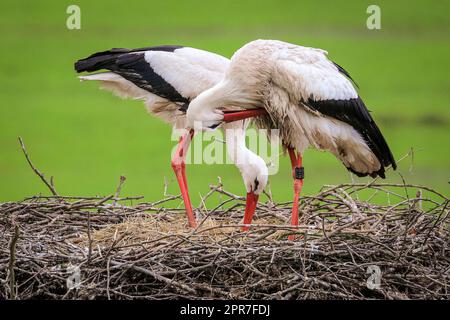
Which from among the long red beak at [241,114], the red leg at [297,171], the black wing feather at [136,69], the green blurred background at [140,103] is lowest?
the green blurred background at [140,103]

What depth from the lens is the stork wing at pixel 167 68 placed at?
22.7ft

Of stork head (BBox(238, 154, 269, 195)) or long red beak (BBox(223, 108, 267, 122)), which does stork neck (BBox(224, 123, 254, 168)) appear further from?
long red beak (BBox(223, 108, 267, 122))

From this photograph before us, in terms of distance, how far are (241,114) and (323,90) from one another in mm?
545

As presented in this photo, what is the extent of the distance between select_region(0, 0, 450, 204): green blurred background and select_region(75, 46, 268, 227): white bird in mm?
3939

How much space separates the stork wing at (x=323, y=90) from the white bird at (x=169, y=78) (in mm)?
657

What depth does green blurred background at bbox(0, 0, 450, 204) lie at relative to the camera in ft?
42.9

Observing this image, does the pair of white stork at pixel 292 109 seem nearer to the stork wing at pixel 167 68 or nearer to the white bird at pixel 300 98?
the white bird at pixel 300 98

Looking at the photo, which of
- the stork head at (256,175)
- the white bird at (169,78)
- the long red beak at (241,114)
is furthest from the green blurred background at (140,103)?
the stork head at (256,175)

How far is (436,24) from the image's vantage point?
1794 cm

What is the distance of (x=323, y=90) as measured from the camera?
613cm

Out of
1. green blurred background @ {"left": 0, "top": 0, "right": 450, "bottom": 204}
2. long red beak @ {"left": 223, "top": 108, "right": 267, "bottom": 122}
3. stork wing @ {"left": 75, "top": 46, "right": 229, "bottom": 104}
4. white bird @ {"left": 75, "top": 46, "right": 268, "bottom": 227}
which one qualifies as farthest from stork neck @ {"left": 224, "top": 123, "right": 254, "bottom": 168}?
green blurred background @ {"left": 0, "top": 0, "right": 450, "bottom": 204}
